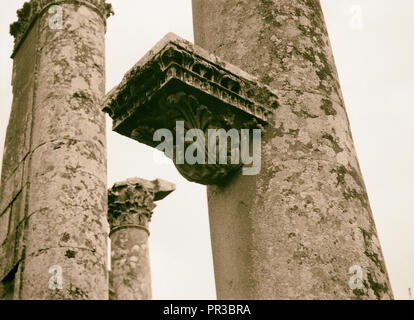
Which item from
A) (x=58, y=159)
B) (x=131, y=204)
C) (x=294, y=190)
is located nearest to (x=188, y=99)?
(x=294, y=190)

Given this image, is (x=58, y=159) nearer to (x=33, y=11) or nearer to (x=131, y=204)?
(x=33, y=11)

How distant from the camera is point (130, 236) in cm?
1167

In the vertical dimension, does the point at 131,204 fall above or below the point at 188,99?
above

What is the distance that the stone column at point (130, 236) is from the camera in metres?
11.2

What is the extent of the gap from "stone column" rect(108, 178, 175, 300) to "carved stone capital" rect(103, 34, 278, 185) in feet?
24.5

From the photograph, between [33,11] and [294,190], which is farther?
[33,11]

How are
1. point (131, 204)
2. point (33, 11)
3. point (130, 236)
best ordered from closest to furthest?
point (33, 11) < point (130, 236) < point (131, 204)

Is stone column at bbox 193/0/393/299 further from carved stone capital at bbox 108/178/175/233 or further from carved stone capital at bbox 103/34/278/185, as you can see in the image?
carved stone capital at bbox 108/178/175/233

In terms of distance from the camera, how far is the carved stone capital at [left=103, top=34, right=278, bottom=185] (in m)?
3.70

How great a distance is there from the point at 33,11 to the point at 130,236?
3.93 m
